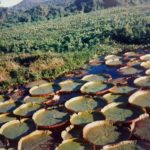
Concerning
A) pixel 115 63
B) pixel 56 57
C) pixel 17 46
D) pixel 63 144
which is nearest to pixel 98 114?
pixel 63 144

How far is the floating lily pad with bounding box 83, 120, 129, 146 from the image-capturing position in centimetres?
519

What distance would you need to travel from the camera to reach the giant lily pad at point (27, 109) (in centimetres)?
660

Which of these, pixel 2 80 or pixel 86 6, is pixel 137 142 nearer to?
pixel 2 80

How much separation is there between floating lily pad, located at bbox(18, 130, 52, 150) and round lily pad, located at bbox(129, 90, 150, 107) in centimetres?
163

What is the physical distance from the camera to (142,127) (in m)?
5.39

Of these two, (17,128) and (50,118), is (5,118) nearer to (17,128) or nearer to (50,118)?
(17,128)

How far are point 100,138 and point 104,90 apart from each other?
182 cm

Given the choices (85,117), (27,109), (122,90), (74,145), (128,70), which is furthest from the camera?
(128,70)

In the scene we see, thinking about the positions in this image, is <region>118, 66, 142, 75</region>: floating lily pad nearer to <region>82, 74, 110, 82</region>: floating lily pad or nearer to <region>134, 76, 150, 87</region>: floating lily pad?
<region>82, 74, 110, 82</region>: floating lily pad

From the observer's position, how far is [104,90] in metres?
6.98

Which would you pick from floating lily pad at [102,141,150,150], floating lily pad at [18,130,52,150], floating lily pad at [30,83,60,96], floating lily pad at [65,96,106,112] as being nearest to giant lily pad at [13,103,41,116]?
floating lily pad at [30,83,60,96]

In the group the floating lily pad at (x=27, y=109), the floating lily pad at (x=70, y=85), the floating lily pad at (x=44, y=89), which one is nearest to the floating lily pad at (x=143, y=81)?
the floating lily pad at (x=70, y=85)

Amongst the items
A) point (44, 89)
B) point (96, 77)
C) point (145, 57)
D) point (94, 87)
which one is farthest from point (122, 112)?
point (145, 57)

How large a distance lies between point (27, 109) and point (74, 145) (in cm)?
193
